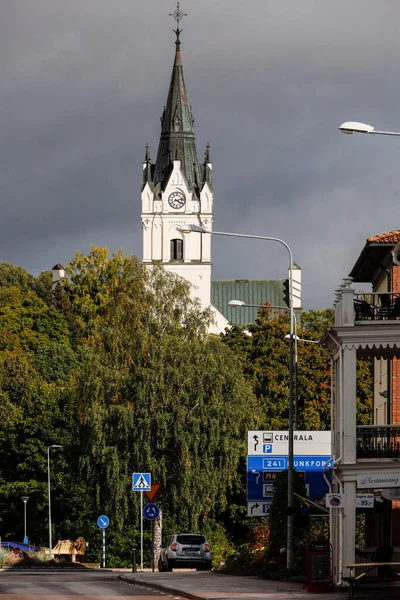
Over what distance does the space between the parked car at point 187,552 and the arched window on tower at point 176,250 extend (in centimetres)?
9836

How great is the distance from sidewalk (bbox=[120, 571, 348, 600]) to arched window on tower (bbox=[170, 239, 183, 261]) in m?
105

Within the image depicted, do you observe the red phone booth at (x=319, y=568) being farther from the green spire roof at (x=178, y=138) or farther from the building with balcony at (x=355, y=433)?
the green spire roof at (x=178, y=138)

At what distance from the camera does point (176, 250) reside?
145m

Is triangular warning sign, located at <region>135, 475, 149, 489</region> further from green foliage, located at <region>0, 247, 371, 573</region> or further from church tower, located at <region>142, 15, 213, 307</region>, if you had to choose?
church tower, located at <region>142, 15, 213, 307</region>

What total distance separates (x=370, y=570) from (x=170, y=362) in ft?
99.1

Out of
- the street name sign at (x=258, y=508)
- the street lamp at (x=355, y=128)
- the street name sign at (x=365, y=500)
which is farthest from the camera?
the street name sign at (x=258, y=508)

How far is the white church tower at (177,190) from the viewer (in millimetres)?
145125

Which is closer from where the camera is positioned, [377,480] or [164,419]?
[377,480]

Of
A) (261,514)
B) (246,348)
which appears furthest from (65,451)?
(261,514)

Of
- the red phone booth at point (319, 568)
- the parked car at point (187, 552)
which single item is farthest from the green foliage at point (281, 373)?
the red phone booth at point (319, 568)

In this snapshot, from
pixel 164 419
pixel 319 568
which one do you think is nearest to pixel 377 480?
pixel 319 568

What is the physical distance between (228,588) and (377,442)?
18.2 feet

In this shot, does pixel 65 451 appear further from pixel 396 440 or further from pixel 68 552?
pixel 396 440

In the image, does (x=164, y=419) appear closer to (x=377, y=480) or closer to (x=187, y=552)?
(x=187, y=552)
